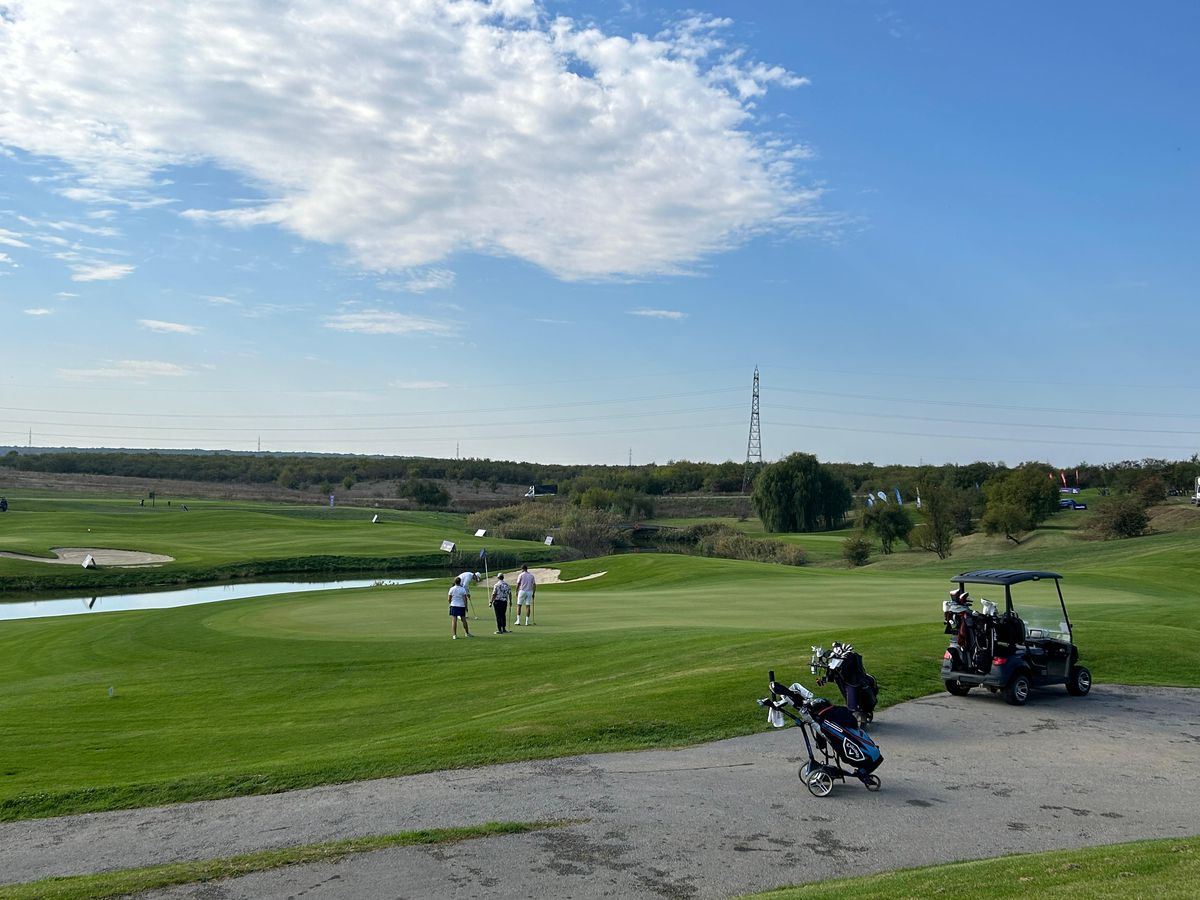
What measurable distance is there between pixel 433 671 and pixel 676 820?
40.9 ft

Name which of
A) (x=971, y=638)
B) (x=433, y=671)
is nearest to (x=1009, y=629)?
(x=971, y=638)

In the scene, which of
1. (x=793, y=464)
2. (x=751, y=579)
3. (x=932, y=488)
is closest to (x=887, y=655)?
(x=751, y=579)

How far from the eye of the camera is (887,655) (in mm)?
19688

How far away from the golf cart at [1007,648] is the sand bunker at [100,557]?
52583 millimetres

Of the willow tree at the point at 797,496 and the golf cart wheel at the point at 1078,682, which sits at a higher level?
the willow tree at the point at 797,496

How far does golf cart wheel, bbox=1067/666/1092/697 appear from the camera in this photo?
17.6 meters

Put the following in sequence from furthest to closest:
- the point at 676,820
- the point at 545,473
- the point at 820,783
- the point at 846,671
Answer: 1. the point at 545,473
2. the point at 846,671
3. the point at 820,783
4. the point at 676,820

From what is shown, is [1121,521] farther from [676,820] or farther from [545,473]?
[545,473]

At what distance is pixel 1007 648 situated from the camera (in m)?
17.0

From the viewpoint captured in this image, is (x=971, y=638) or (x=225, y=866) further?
(x=971, y=638)

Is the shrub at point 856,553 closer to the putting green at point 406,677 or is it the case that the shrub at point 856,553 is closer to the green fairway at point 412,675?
the green fairway at point 412,675

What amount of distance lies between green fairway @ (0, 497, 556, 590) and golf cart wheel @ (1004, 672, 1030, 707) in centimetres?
4930

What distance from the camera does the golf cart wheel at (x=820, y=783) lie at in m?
11.8

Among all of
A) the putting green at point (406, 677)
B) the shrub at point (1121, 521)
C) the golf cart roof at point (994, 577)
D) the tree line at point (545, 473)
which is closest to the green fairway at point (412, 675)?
the putting green at point (406, 677)
